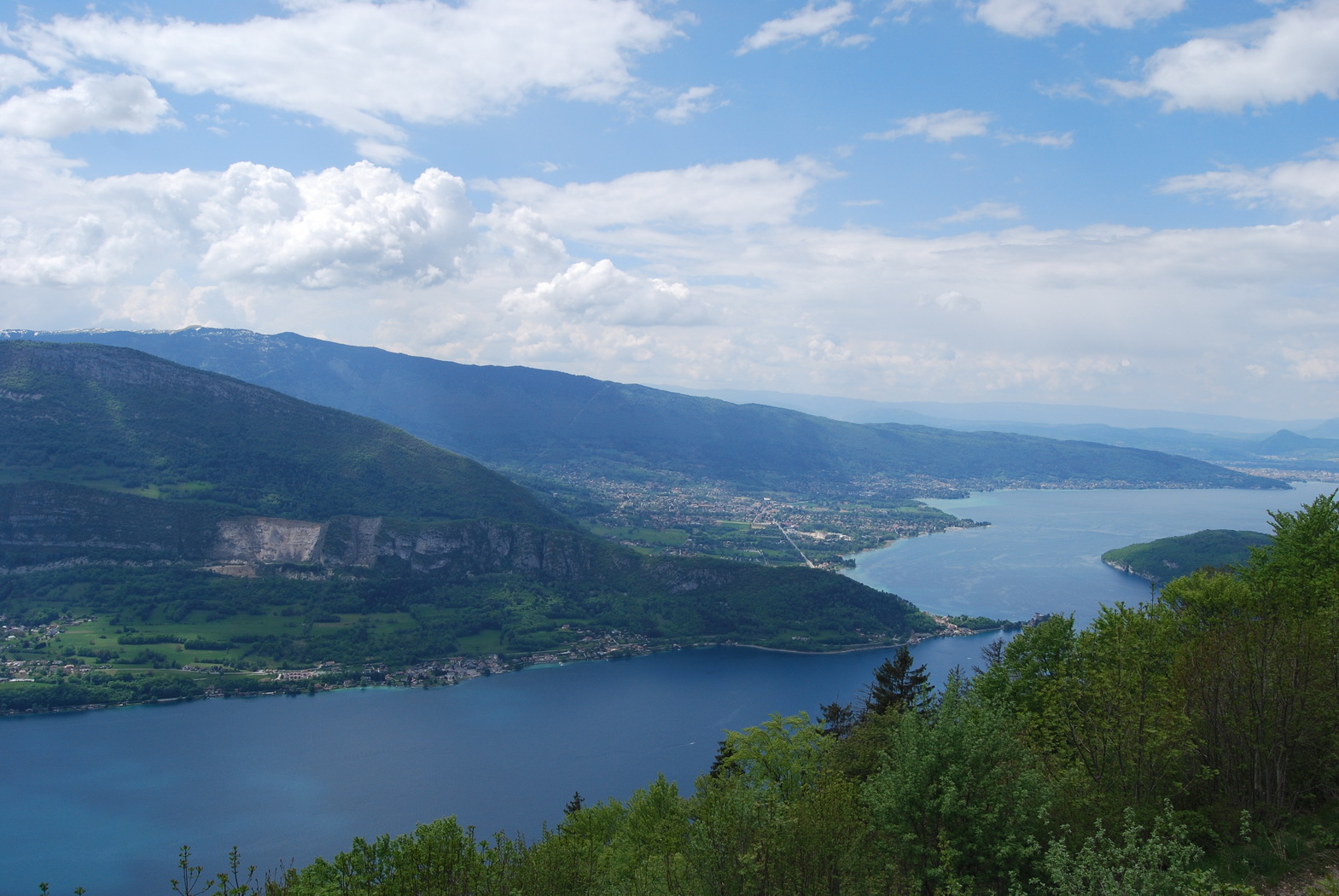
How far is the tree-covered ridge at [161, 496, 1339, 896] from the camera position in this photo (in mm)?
9195

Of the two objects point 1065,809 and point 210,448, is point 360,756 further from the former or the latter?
point 210,448

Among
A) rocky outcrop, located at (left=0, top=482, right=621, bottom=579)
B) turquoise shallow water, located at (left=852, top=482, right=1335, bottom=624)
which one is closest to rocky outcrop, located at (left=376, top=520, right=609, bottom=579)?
rocky outcrop, located at (left=0, top=482, right=621, bottom=579)

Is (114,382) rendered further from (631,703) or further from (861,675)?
(861,675)

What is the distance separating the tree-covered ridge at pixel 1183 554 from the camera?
3022 inches

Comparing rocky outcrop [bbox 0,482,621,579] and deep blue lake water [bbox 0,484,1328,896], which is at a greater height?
rocky outcrop [bbox 0,482,621,579]

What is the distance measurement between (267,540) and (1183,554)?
3617 inches

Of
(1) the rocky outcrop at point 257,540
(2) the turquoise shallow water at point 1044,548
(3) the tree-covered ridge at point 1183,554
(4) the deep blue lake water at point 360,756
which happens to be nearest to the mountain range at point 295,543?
(1) the rocky outcrop at point 257,540

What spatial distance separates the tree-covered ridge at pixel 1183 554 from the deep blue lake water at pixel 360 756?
42.0 ft

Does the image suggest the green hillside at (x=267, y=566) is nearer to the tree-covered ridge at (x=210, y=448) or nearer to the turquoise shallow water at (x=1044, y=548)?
the tree-covered ridge at (x=210, y=448)

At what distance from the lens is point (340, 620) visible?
217 ft

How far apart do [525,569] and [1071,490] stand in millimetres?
155344

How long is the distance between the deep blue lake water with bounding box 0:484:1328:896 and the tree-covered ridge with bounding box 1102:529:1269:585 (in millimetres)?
12789

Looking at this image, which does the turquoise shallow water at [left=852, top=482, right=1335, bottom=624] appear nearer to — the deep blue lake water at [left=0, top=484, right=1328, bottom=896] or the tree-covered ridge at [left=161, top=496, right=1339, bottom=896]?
the deep blue lake water at [left=0, top=484, right=1328, bottom=896]

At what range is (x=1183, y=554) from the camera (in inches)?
3226
